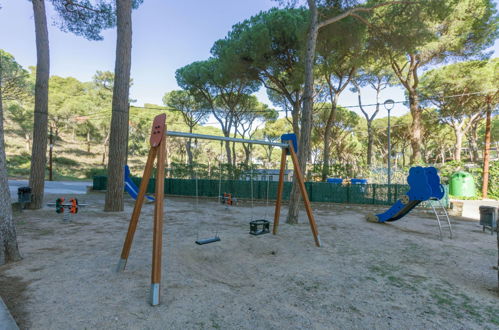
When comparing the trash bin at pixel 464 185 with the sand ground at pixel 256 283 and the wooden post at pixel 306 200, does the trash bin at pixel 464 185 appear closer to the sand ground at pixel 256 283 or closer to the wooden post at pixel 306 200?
the sand ground at pixel 256 283

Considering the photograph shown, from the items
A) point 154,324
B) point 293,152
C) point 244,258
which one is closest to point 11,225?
point 154,324

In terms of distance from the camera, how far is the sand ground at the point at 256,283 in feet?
7.56

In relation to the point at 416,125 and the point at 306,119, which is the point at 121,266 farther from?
the point at 416,125

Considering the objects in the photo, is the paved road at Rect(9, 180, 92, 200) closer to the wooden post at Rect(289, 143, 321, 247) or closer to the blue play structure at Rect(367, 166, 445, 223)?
the wooden post at Rect(289, 143, 321, 247)

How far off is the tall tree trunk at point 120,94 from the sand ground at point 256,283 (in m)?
3.00

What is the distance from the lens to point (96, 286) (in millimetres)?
2842

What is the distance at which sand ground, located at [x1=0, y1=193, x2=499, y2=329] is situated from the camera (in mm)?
2305

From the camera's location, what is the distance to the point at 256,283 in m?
3.15

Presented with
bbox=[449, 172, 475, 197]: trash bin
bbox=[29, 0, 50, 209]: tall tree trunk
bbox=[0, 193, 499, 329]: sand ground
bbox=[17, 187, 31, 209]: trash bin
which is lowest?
bbox=[0, 193, 499, 329]: sand ground

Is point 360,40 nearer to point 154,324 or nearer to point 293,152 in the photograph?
point 293,152

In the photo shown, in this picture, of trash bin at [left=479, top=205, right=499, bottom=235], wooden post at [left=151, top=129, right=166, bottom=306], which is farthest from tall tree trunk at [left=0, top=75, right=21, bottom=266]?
trash bin at [left=479, top=205, right=499, bottom=235]

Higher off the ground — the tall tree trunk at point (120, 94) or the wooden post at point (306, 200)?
the tall tree trunk at point (120, 94)

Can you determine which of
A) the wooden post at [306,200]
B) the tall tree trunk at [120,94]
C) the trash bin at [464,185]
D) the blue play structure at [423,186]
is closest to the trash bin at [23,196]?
the tall tree trunk at [120,94]

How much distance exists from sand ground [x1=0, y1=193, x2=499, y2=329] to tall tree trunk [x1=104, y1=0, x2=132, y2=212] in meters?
3.00
